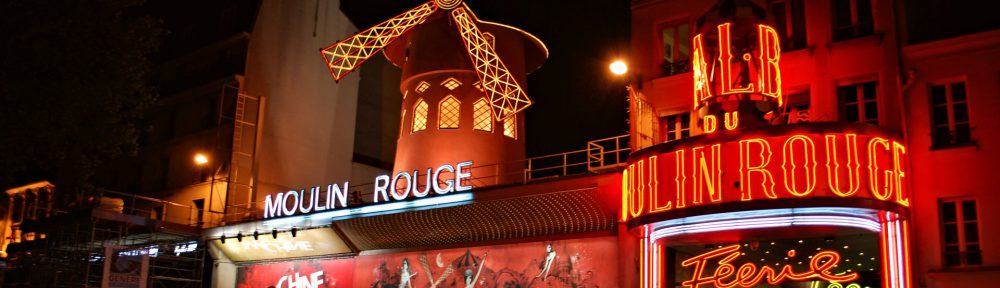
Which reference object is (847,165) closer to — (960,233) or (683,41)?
(960,233)

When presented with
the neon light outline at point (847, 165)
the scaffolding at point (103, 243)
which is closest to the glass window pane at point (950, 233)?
the neon light outline at point (847, 165)

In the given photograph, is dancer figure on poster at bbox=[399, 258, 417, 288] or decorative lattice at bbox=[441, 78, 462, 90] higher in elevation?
decorative lattice at bbox=[441, 78, 462, 90]

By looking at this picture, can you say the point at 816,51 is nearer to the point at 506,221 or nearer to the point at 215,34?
the point at 506,221

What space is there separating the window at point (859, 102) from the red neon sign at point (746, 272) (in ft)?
7.70

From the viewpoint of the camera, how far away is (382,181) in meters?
19.8

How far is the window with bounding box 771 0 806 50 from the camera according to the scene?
50.4 feet

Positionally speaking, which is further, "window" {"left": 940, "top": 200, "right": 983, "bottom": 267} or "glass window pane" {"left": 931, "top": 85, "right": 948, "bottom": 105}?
"glass window pane" {"left": 931, "top": 85, "right": 948, "bottom": 105}

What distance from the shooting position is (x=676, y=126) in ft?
53.8

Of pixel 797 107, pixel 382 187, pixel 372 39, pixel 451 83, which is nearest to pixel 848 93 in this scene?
pixel 797 107

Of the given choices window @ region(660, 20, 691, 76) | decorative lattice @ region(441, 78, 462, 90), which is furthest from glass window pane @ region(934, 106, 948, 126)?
decorative lattice @ region(441, 78, 462, 90)

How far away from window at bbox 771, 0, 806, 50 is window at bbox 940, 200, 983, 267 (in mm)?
3423

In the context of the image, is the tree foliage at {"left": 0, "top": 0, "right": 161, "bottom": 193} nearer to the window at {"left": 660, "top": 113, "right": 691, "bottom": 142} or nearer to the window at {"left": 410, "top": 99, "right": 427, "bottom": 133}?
the window at {"left": 410, "top": 99, "right": 427, "bottom": 133}

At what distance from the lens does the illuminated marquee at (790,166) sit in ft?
42.9

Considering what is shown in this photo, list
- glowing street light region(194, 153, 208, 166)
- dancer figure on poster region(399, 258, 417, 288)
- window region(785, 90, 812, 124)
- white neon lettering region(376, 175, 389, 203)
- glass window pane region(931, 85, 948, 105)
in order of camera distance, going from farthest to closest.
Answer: glowing street light region(194, 153, 208, 166)
dancer figure on poster region(399, 258, 417, 288)
white neon lettering region(376, 175, 389, 203)
window region(785, 90, 812, 124)
glass window pane region(931, 85, 948, 105)
